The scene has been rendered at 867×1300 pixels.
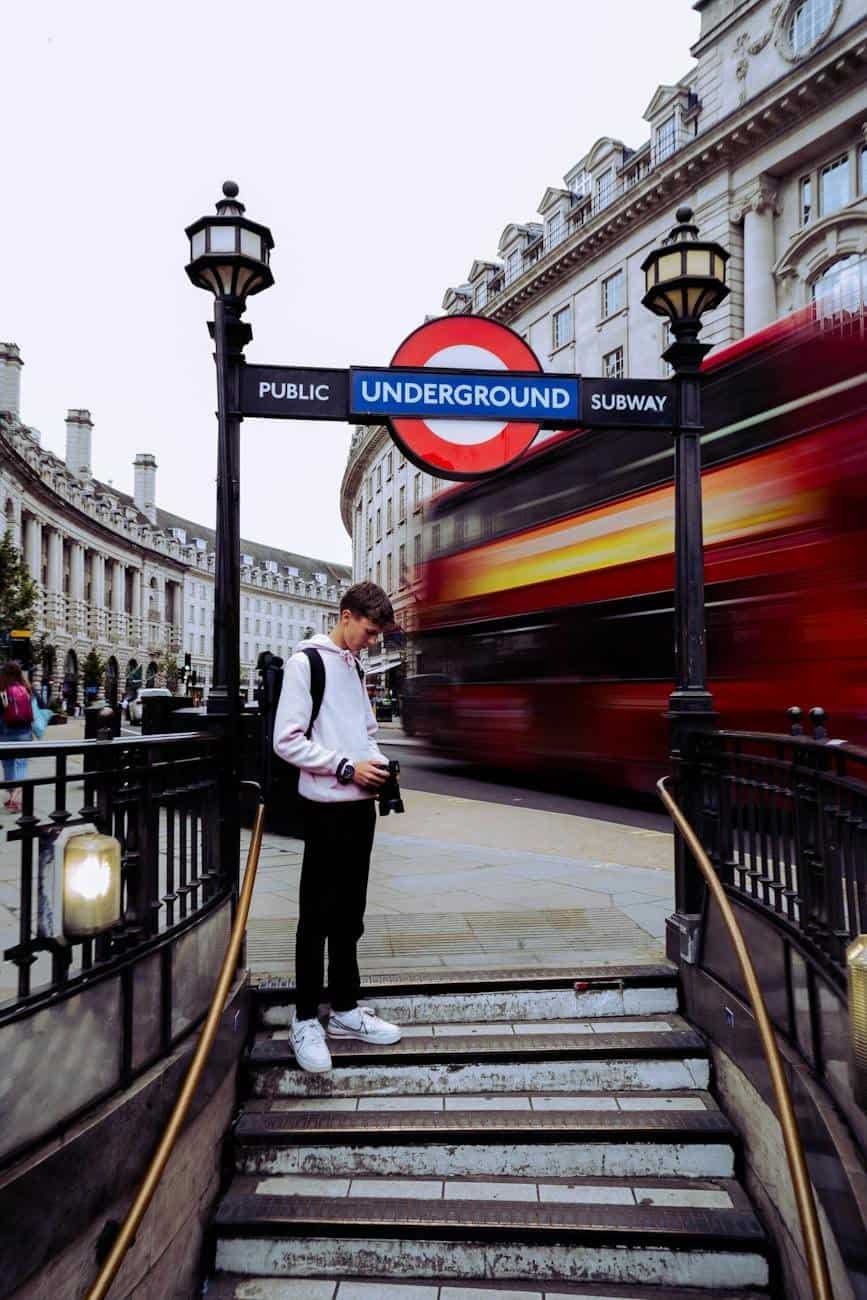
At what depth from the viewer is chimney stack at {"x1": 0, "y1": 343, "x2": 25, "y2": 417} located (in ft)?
189

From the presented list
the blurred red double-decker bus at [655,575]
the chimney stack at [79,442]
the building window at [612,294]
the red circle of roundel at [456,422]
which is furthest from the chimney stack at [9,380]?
the red circle of roundel at [456,422]

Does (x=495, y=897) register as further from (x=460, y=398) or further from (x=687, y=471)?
(x=460, y=398)

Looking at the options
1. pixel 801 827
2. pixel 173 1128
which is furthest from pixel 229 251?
pixel 173 1128

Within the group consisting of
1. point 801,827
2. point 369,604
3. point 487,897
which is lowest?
point 487,897

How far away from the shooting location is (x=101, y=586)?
78.9m

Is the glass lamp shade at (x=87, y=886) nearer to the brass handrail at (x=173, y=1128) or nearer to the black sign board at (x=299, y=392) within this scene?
the brass handrail at (x=173, y=1128)

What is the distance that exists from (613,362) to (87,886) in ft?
111

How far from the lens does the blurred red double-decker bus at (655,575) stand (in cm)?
762

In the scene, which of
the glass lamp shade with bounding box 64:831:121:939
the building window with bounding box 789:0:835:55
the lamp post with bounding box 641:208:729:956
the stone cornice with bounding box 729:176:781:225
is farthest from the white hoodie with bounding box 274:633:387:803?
the stone cornice with bounding box 729:176:781:225

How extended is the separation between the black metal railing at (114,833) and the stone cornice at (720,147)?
26932mm

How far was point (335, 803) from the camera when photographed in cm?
356

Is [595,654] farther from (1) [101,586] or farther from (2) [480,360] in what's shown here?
(1) [101,586]

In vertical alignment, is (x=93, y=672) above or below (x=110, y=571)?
below

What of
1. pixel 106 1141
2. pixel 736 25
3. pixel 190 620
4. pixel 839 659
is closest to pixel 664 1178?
pixel 106 1141
